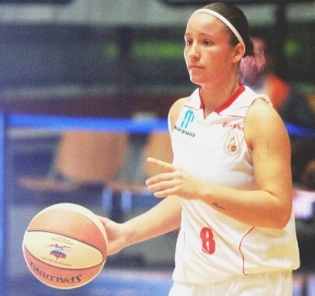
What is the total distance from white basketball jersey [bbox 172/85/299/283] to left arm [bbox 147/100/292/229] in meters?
0.06

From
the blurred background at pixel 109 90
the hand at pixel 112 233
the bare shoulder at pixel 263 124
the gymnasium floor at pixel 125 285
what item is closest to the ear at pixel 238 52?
the bare shoulder at pixel 263 124

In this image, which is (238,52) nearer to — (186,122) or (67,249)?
(186,122)

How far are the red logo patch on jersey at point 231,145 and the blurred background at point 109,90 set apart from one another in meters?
3.06

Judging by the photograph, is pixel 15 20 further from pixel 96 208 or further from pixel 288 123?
pixel 288 123

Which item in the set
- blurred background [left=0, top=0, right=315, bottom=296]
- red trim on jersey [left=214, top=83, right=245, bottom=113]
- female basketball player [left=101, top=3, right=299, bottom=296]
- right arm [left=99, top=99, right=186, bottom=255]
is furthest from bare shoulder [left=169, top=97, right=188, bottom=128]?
blurred background [left=0, top=0, right=315, bottom=296]

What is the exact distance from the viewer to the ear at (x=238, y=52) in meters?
2.55

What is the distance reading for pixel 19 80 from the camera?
20.6 ft

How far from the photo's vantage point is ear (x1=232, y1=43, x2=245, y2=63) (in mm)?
2551

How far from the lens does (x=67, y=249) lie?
269 centimetres

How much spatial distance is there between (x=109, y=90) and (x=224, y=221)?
382cm

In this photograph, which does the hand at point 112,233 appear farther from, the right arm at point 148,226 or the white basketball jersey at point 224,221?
the white basketball jersey at point 224,221

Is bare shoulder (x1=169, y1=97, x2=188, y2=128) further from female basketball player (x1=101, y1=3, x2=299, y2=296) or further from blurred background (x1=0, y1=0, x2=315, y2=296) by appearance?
blurred background (x1=0, y1=0, x2=315, y2=296)

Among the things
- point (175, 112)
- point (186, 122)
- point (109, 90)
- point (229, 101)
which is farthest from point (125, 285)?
point (229, 101)

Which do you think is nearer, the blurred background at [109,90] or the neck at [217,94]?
the neck at [217,94]
